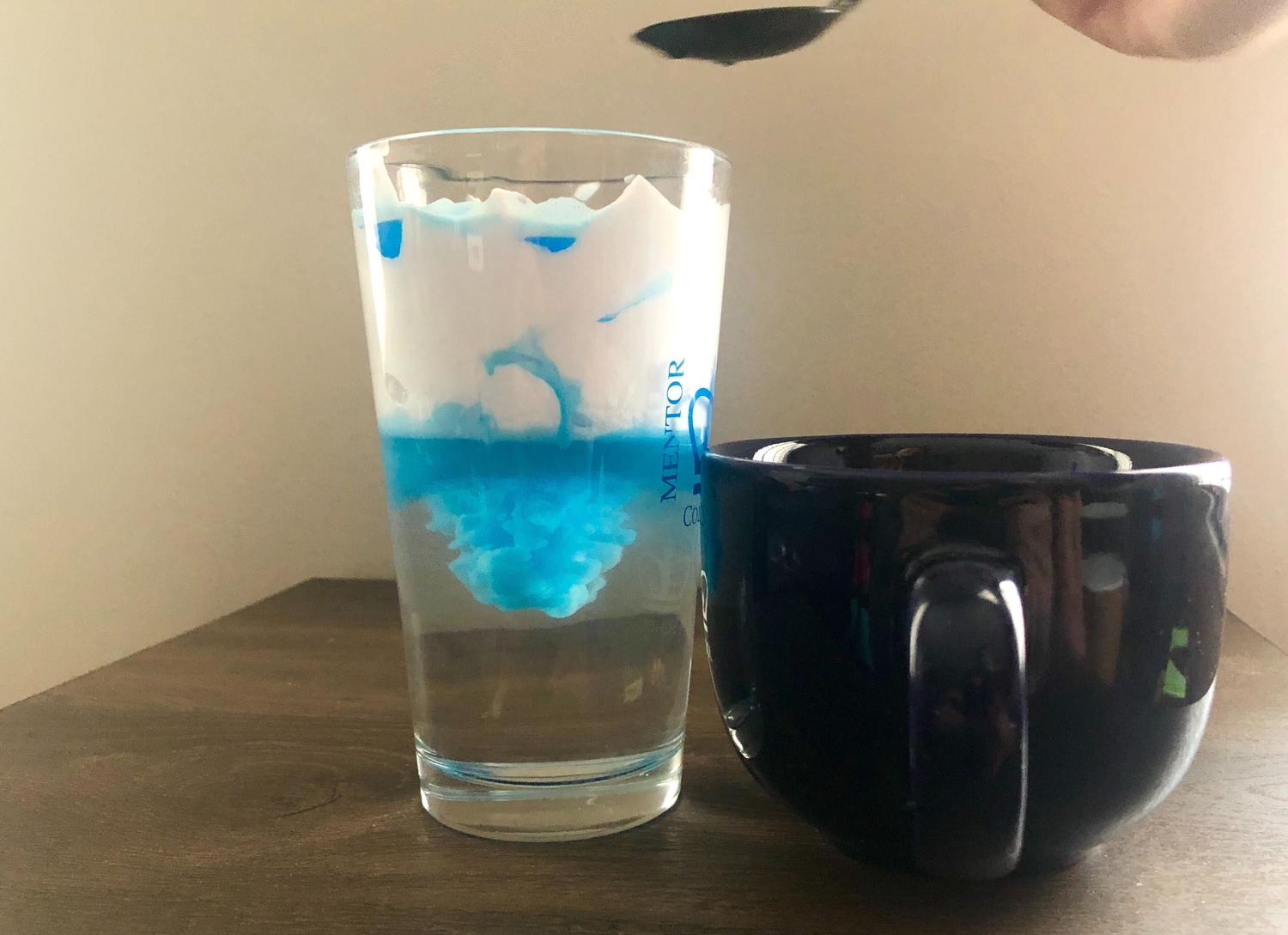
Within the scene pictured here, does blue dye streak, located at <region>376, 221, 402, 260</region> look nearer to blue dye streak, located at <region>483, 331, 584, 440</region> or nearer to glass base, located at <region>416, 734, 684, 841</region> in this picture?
blue dye streak, located at <region>483, 331, 584, 440</region>

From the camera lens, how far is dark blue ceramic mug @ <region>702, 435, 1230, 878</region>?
20 centimetres

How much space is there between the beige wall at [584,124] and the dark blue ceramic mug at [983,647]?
346 mm

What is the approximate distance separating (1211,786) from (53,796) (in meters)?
0.42

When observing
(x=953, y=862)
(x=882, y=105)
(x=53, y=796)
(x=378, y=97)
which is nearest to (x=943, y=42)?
(x=882, y=105)

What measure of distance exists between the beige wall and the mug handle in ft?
1.22

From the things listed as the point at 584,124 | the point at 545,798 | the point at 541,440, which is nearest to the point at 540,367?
the point at 541,440

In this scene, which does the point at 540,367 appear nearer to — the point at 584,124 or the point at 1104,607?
the point at 1104,607

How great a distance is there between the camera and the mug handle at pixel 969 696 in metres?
0.20

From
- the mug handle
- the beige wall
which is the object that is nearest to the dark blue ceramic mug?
the mug handle

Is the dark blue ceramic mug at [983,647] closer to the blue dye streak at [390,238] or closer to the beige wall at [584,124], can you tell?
the blue dye streak at [390,238]

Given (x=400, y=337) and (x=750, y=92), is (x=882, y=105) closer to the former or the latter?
(x=750, y=92)

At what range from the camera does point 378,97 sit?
574 mm

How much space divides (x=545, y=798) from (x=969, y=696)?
0.15m

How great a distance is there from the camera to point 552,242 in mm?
276
